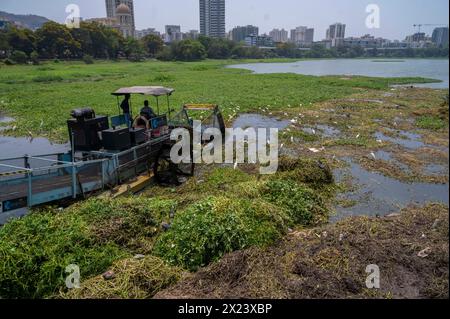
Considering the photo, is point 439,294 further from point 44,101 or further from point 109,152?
point 44,101

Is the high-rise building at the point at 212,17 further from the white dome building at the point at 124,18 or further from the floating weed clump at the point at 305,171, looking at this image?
the floating weed clump at the point at 305,171

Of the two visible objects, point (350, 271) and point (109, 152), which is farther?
point (109, 152)

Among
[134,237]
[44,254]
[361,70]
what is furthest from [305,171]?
[361,70]

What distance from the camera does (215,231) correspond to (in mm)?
6070

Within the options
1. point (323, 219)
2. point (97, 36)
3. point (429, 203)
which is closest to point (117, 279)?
point (323, 219)

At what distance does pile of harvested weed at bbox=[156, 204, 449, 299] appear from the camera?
4.96 metres

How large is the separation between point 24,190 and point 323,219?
676 cm

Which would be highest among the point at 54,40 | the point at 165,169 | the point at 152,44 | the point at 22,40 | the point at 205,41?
the point at 205,41

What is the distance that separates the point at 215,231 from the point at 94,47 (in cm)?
8516

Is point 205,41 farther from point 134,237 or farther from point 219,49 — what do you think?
point 134,237

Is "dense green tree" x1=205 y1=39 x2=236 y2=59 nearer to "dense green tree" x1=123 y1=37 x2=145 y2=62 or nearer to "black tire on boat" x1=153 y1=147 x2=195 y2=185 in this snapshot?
"dense green tree" x1=123 y1=37 x2=145 y2=62

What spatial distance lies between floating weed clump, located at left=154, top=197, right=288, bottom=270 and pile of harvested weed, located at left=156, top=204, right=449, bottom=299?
342mm

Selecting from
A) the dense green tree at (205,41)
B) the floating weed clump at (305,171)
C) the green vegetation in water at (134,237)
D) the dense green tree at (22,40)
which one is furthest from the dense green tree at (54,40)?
the green vegetation in water at (134,237)
